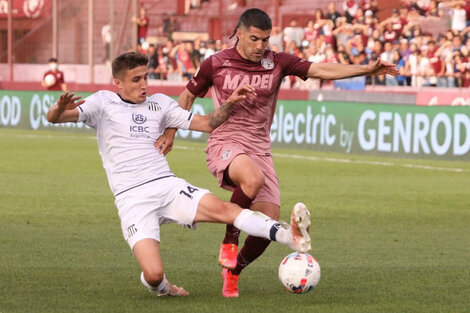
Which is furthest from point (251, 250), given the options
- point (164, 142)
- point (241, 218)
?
point (164, 142)

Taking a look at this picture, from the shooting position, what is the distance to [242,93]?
775 cm

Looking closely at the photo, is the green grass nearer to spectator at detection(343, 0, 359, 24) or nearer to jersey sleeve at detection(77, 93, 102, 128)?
jersey sleeve at detection(77, 93, 102, 128)

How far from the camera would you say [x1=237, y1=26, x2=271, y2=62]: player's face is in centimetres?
809

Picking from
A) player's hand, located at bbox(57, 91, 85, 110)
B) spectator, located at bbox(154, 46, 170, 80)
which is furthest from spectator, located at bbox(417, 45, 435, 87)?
player's hand, located at bbox(57, 91, 85, 110)

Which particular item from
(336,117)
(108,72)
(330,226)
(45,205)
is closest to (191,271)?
(330,226)

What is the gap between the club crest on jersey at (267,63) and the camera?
8.38m

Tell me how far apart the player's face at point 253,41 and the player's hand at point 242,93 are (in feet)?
1.71

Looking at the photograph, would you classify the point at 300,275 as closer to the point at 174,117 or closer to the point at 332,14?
the point at 174,117

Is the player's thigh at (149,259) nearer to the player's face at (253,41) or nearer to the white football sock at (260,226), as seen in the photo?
the white football sock at (260,226)

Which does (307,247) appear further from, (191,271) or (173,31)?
(173,31)

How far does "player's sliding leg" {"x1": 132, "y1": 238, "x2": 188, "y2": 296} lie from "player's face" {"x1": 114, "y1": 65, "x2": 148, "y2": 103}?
3.42ft

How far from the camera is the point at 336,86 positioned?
27.8 metres

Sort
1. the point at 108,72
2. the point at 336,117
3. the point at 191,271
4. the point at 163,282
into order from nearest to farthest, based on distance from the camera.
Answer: the point at 163,282 → the point at 191,271 → the point at 336,117 → the point at 108,72

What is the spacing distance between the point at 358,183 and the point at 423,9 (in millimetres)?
13324
